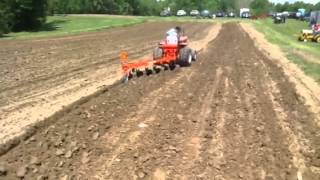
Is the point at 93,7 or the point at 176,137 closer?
the point at 176,137

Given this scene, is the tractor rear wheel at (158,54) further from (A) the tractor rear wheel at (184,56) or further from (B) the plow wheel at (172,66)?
(A) the tractor rear wheel at (184,56)

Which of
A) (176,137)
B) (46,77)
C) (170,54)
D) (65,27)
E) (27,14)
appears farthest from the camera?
(65,27)

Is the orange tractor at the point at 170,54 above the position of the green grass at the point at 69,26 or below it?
above

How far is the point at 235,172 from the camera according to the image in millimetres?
7539

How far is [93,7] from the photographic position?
101 m

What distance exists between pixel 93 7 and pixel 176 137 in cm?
9455

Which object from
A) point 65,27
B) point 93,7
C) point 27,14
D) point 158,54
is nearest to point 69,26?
point 65,27

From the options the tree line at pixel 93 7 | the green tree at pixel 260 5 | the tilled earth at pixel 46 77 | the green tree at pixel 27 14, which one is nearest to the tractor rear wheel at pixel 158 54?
the tilled earth at pixel 46 77

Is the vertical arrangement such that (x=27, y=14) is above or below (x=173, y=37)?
below

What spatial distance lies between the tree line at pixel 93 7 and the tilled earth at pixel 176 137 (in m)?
27.4

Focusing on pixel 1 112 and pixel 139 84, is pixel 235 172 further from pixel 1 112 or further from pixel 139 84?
pixel 139 84

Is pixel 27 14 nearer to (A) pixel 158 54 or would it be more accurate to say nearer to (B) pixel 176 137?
(A) pixel 158 54

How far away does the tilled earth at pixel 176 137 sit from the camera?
7574 mm

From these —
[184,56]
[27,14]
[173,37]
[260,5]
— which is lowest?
[260,5]
